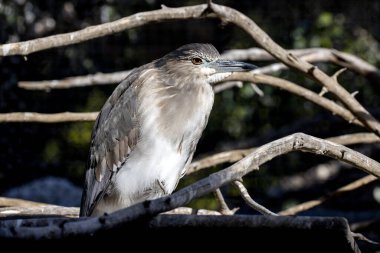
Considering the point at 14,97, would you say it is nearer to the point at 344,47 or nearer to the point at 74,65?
the point at 74,65

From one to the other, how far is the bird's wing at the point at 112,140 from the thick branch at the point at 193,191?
1.38 metres

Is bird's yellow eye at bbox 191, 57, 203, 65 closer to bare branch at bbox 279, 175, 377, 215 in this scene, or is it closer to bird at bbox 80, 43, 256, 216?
bird at bbox 80, 43, 256, 216

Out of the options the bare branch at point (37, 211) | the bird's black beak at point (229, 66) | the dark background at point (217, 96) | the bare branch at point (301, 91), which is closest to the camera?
the bare branch at point (37, 211)

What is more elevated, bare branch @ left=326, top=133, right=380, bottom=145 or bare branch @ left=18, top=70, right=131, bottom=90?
bare branch @ left=18, top=70, right=131, bottom=90

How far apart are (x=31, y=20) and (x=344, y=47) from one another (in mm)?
2948

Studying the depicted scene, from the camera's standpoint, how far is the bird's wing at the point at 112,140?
14.4ft

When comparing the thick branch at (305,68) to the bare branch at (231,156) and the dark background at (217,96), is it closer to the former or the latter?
the bare branch at (231,156)

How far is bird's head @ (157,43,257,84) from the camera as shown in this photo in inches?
175

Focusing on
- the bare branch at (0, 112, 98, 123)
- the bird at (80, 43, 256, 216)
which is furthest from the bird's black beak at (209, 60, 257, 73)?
the bare branch at (0, 112, 98, 123)

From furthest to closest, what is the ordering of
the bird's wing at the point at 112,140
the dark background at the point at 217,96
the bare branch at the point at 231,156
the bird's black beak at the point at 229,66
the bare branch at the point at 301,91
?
1. the dark background at the point at 217,96
2. the bare branch at the point at 231,156
3. the bare branch at the point at 301,91
4. the bird's wing at the point at 112,140
5. the bird's black beak at the point at 229,66

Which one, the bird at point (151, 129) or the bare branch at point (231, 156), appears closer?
the bird at point (151, 129)

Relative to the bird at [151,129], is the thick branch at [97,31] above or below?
above

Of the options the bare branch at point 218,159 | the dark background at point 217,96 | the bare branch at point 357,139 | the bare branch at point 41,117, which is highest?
the bare branch at point 41,117

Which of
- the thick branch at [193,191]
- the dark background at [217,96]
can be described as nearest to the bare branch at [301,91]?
the thick branch at [193,191]
